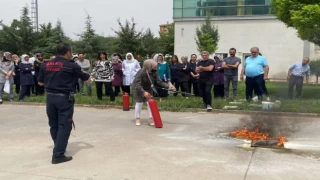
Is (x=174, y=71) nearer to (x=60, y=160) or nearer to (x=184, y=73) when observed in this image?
(x=184, y=73)

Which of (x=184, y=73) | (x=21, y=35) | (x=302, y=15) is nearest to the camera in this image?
(x=302, y=15)

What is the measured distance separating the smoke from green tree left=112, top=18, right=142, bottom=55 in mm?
19869

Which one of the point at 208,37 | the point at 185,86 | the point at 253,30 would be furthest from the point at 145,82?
the point at 253,30

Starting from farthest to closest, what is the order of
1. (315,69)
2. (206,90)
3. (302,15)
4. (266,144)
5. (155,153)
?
(315,69) → (302,15) → (206,90) → (266,144) → (155,153)

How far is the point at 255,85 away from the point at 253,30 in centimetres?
1943

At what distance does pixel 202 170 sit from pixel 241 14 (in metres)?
25.8

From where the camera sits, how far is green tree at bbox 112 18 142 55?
27.0 meters

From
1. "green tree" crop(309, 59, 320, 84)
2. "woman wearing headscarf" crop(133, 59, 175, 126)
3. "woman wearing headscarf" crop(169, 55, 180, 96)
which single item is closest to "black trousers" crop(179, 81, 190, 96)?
"woman wearing headscarf" crop(169, 55, 180, 96)

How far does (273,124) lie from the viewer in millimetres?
7395

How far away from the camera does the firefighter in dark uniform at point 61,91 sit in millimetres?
Answer: 5180

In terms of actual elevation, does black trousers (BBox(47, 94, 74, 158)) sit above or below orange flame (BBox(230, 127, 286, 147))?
above

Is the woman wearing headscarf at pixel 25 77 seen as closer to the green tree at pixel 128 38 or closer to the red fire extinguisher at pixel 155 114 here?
the red fire extinguisher at pixel 155 114

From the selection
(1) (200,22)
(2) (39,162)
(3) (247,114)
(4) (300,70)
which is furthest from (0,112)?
(1) (200,22)

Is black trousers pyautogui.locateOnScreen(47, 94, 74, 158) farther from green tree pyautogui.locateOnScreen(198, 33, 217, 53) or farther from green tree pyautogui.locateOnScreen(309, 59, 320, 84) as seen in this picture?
green tree pyautogui.locateOnScreen(198, 33, 217, 53)
